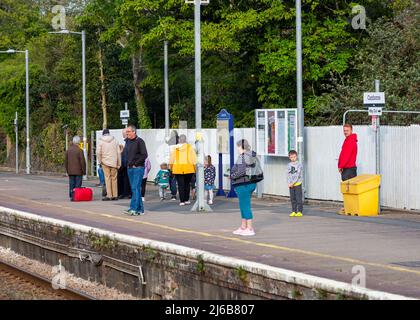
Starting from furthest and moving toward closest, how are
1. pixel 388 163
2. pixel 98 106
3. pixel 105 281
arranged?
1. pixel 98 106
2. pixel 388 163
3. pixel 105 281

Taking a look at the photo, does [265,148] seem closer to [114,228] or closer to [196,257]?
[114,228]

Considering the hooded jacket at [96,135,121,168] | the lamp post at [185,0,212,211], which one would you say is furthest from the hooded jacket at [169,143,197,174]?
the hooded jacket at [96,135,121,168]

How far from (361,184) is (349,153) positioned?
1041 mm

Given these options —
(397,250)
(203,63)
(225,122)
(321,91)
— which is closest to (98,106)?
(203,63)

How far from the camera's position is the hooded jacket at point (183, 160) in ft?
83.6

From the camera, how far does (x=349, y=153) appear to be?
23469 millimetres

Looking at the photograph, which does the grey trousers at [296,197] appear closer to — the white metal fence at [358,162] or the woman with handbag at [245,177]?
the white metal fence at [358,162]

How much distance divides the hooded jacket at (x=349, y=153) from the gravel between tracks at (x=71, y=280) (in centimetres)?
741

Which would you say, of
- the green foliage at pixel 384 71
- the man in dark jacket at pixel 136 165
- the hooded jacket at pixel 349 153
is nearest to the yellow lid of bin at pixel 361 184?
the hooded jacket at pixel 349 153

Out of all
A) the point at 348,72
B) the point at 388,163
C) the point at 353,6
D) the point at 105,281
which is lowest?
the point at 105,281

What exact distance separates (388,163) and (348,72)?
48.8 feet

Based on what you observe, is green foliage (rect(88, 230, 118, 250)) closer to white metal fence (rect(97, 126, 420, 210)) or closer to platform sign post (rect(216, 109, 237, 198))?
white metal fence (rect(97, 126, 420, 210))

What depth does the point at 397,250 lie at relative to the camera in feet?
51.1
